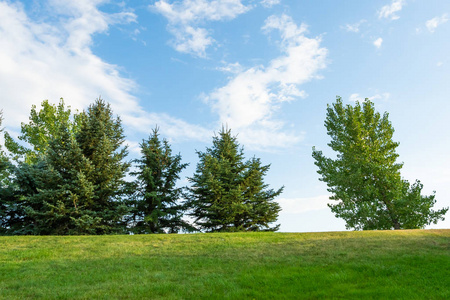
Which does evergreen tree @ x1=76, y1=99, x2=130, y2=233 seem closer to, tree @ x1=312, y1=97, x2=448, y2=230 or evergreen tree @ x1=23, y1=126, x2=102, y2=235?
evergreen tree @ x1=23, y1=126, x2=102, y2=235

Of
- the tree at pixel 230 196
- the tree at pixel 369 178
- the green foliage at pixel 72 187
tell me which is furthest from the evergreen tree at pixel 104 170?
the tree at pixel 369 178

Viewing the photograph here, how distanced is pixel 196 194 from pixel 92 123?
34.9 ft

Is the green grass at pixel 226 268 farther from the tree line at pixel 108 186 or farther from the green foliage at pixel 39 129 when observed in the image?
the green foliage at pixel 39 129

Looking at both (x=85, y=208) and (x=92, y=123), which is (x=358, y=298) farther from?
(x=92, y=123)

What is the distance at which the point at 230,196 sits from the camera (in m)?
26.1

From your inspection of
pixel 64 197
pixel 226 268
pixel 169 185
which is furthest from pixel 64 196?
pixel 226 268

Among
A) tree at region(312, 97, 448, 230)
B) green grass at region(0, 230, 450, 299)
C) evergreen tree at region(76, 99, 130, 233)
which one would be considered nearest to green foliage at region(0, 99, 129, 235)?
evergreen tree at region(76, 99, 130, 233)

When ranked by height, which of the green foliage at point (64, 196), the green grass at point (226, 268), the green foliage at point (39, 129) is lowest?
the green grass at point (226, 268)

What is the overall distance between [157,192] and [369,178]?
18205mm

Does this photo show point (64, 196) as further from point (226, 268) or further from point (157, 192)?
point (226, 268)

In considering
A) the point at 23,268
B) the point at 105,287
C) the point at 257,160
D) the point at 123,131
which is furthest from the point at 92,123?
the point at 105,287

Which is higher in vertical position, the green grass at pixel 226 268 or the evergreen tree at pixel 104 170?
the evergreen tree at pixel 104 170

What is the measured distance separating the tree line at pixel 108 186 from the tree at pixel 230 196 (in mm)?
87

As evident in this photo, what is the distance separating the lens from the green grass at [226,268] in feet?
24.8
